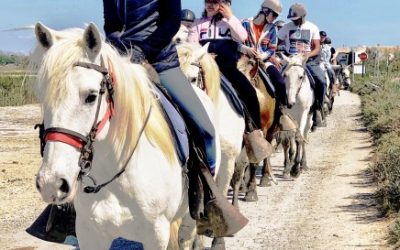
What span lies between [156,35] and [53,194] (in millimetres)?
1559

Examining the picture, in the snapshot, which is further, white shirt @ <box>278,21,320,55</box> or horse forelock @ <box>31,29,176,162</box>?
white shirt @ <box>278,21,320,55</box>

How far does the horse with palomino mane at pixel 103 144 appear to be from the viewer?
2.97 metres

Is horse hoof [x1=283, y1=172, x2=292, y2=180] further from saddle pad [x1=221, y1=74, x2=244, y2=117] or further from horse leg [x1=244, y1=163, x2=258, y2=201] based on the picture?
saddle pad [x1=221, y1=74, x2=244, y2=117]

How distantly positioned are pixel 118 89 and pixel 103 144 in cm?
31

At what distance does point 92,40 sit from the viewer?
313 centimetres

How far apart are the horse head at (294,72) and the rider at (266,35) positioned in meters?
1.58

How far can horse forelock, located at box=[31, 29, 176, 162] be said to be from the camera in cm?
300

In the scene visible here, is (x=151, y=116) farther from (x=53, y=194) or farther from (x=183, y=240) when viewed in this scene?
(x=183, y=240)

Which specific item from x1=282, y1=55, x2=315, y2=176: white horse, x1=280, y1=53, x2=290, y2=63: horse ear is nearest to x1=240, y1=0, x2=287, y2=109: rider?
x1=282, y1=55, x2=315, y2=176: white horse

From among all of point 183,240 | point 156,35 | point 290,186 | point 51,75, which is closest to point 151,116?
point 156,35

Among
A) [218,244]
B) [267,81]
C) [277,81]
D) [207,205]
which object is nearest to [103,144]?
[207,205]

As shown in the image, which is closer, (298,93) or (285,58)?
(285,58)

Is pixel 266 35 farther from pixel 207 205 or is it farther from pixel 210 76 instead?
pixel 207 205

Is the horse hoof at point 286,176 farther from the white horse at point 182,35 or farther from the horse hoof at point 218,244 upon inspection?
the horse hoof at point 218,244
